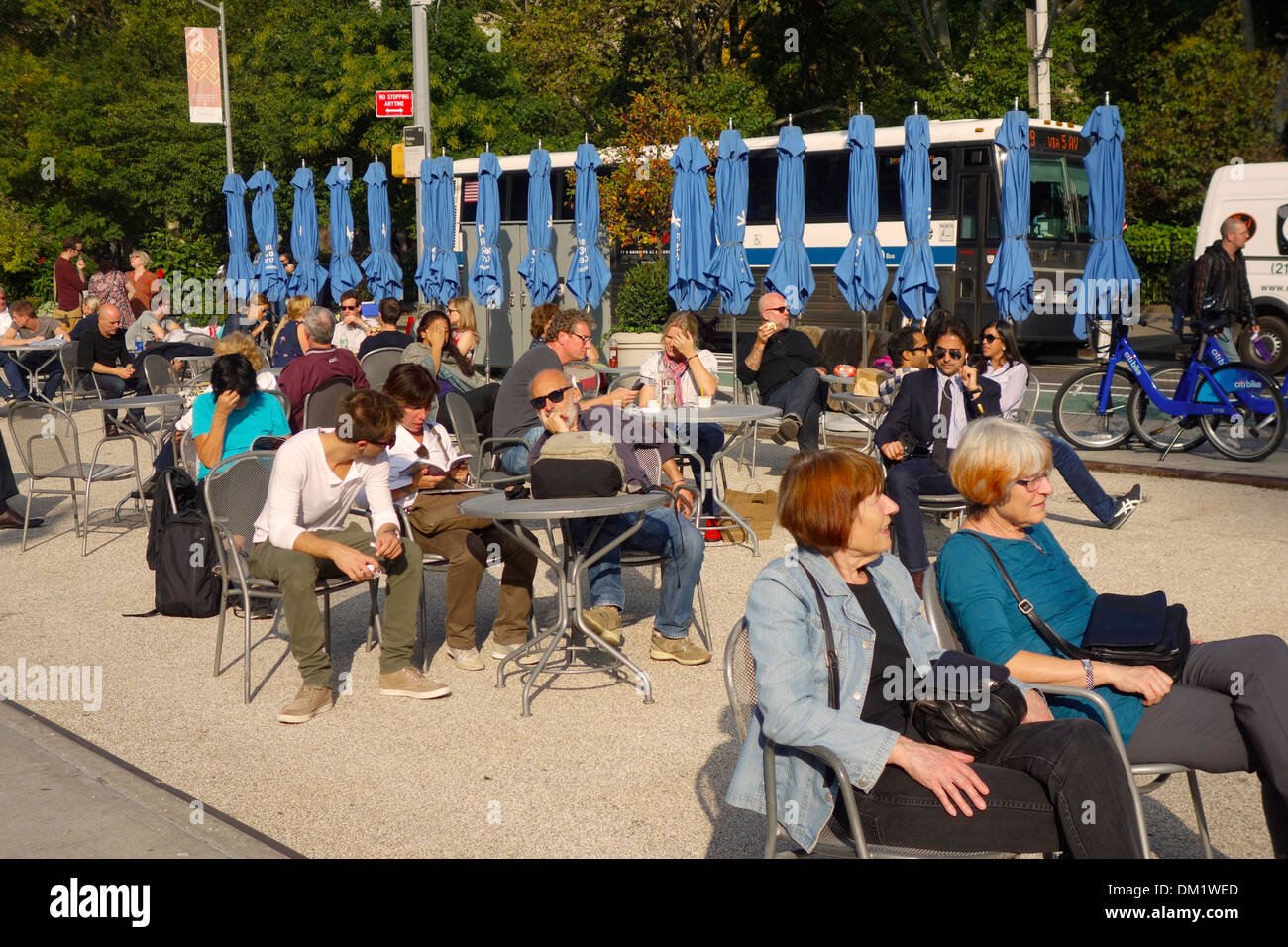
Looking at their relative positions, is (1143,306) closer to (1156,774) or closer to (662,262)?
(662,262)

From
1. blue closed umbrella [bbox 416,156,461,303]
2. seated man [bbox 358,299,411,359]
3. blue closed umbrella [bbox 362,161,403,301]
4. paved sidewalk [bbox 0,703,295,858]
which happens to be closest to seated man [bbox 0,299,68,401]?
blue closed umbrella [bbox 362,161,403,301]

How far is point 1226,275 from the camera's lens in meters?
11.6

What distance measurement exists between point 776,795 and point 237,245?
22720 millimetres

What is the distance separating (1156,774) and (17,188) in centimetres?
3946

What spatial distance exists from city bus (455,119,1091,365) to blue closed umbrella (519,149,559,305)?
232 cm

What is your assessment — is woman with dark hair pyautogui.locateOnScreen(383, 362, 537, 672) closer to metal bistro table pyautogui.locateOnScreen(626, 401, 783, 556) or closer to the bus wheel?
metal bistro table pyautogui.locateOnScreen(626, 401, 783, 556)

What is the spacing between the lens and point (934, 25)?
30.9 meters

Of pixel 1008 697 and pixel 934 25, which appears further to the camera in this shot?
pixel 934 25

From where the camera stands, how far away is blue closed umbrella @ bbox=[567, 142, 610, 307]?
17438 millimetres

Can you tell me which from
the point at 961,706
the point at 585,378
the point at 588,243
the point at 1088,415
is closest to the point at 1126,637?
the point at 961,706

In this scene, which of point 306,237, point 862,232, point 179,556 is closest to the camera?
point 179,556

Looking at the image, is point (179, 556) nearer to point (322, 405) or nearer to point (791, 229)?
point (322, 405)

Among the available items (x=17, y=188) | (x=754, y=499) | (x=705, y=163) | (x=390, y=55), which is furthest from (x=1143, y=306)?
(x=17, y=188)
